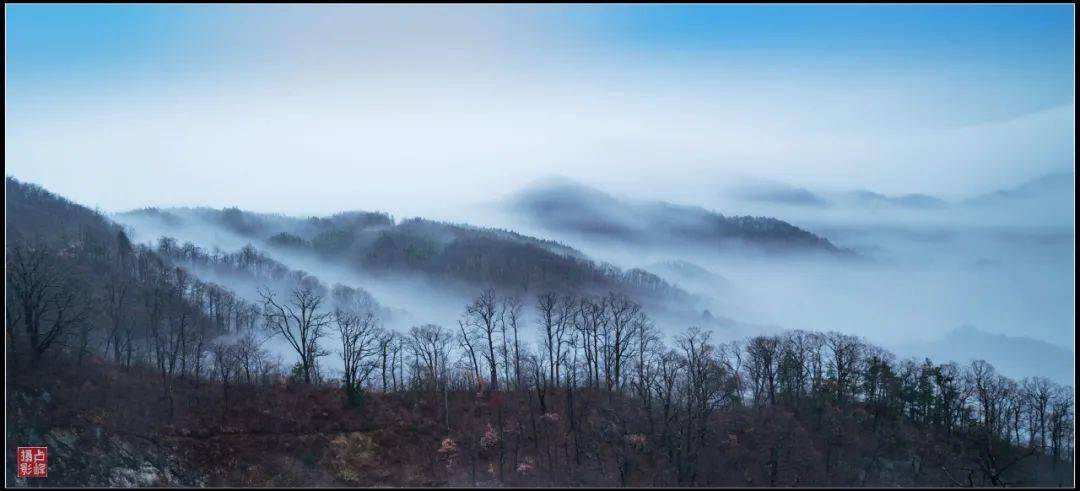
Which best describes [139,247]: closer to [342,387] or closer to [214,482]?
[342,387]

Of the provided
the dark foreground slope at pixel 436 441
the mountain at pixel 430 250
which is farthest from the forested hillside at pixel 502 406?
the mountain at pixel 430 250

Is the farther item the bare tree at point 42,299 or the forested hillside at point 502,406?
the bare tree at point 42,299

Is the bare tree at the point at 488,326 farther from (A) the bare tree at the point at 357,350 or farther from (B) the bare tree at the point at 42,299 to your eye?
(B) the bare tree at the point at 42,299

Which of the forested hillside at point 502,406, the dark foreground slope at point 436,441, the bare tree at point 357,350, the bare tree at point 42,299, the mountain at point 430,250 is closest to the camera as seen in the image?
the dark foreground slope at point 436,441

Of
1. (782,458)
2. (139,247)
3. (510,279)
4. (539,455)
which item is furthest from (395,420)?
(139,247)

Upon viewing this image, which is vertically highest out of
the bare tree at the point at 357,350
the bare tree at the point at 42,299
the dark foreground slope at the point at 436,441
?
the bare tree at the point at 42,299

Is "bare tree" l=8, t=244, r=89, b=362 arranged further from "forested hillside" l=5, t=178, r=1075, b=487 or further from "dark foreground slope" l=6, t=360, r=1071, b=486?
"dark foreground slope" l=6, t=360, r=1071, b=486

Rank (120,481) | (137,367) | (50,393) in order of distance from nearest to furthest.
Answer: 1. (120,481)
2. (50,393)
3. (137,367)

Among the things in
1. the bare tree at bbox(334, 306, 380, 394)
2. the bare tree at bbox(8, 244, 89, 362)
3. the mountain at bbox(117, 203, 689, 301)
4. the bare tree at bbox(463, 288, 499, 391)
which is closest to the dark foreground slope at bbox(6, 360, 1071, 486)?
the bare tree at bbox(334, 306, 380, 394)

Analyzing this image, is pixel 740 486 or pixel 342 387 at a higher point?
pixel 342 387
